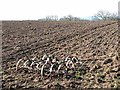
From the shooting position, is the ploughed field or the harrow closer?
the ploughed field

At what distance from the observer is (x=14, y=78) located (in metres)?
7.88

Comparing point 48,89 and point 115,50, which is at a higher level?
point 115,50

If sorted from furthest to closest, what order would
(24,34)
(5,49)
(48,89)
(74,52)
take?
(24,34)
(5,49)
(74,52)
(48,89)

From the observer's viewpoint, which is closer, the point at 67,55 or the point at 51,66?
the point at 51,66

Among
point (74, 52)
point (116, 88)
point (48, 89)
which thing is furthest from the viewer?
point (74, 52)

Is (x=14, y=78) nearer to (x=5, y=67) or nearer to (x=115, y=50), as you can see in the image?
(x=5, y=67)

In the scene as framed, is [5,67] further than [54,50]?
No

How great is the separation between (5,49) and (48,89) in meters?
5.45

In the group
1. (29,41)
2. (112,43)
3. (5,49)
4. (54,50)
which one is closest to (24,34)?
(29,41)

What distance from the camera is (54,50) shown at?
1085 cm

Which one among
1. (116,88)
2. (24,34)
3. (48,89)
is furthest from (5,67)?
(24,34)

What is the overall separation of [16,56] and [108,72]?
4.16 metres

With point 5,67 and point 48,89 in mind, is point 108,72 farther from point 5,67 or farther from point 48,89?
point 5,67

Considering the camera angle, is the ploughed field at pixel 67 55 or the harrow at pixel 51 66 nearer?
the ploughed field at pixel 67 55
